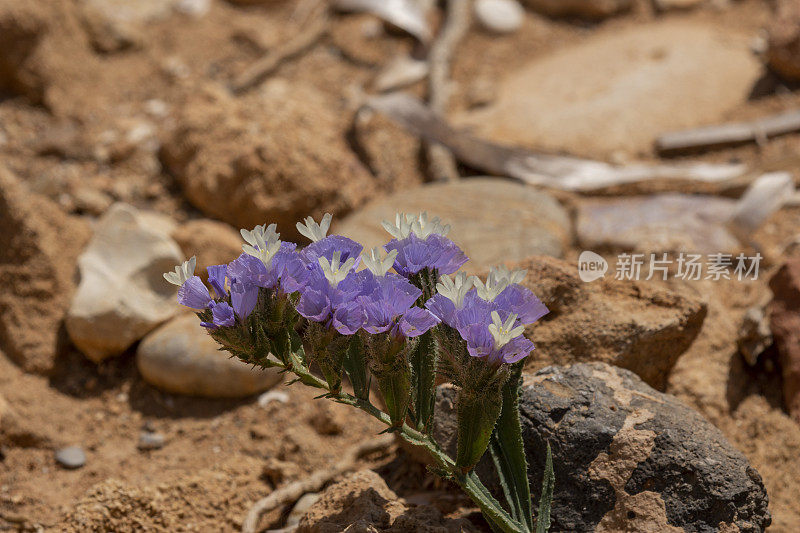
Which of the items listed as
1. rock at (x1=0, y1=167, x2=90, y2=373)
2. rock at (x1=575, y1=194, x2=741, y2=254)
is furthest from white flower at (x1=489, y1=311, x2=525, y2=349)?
rock at (x1=0, y1=167, x2=90, y2=373)

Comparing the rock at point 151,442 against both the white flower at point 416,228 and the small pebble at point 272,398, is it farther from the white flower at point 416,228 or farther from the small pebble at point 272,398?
the white flower at point 416,228

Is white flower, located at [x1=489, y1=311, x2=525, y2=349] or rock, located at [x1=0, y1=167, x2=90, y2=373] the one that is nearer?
white flower, located at [x1=489, y1=311, x2=525, y2=349]

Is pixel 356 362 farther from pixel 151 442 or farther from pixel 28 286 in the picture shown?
pixel 28 286

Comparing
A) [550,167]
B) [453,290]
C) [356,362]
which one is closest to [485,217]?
[550,167]

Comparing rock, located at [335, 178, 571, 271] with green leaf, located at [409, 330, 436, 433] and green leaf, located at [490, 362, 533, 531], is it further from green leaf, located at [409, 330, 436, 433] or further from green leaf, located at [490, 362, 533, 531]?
green leaf, located at [409, 330, 436, 433]

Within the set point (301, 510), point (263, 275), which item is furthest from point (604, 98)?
point (263, 275)

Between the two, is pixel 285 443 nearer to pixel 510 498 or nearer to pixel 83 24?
pixel 510 498

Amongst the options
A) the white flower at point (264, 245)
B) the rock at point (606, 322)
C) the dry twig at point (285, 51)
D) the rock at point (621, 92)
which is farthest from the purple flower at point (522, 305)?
the dry twig at point (285, 51)
